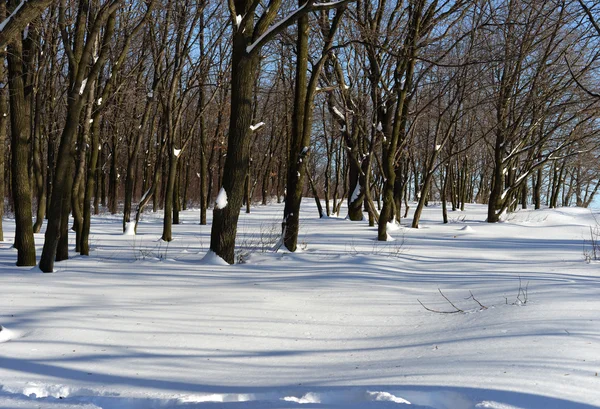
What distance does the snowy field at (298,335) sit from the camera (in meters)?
3.12

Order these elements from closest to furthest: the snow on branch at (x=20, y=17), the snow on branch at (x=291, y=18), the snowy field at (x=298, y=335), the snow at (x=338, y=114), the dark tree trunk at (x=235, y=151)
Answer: the snowy field at (x=298, y=335)
the snow on branch at (x=20, y=17)
the snow on branch at (x=291, y=18)
the dark tree trunk at (x=235, y=151)
the snow at (x=338, y=114)

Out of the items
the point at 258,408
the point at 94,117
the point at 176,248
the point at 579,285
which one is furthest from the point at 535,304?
the point at 94,117

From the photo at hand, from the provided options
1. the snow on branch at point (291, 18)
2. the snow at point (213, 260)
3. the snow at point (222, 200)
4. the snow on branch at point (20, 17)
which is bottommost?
the snow at point (213, 260)

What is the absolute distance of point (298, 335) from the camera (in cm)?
462

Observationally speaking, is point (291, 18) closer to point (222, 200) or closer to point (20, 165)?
point (222, 200)

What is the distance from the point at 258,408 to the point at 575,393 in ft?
5.84

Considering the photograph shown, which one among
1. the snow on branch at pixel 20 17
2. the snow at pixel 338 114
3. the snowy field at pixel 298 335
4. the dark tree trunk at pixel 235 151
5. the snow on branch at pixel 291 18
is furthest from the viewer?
the snow at pixel 338 114

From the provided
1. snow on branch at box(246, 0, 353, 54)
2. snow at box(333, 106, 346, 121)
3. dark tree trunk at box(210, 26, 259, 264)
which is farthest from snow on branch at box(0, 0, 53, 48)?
snow at box(333, 106, 346, 121)

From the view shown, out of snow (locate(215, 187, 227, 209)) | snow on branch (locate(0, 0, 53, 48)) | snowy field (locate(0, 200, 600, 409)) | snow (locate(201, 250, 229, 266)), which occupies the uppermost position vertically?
snow on branch (locate(0, 0, 53, 48))

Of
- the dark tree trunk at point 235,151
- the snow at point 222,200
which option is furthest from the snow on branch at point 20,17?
the snow at point 222,200

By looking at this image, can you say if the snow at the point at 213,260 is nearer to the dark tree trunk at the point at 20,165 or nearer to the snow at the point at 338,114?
the dark tree trunk at the point at 20,165

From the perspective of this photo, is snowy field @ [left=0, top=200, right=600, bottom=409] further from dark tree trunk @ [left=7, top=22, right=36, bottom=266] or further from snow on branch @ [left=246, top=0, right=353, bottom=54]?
snow on branch @ [left=246, top=0, right=353, bottom=54]

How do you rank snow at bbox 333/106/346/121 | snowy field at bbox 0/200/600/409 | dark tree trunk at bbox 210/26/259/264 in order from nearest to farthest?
snowy field at bbox 0/200/600/409, dark tree trunk at bbox 210/26/259/264, snow at bbox 333/106/346/121

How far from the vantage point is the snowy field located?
10.2 feet
